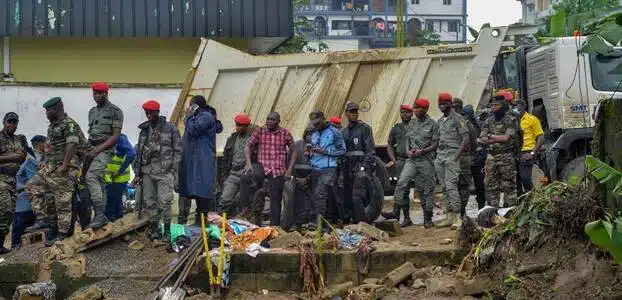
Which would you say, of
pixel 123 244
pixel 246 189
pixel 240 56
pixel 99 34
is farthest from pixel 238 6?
pixel 123 244

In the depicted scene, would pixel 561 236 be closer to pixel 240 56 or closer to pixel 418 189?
pixel 418 189

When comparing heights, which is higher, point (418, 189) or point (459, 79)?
point (459, 79)

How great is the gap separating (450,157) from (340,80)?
3.97m

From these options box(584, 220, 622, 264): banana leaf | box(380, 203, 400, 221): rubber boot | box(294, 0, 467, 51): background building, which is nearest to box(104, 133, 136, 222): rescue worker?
box(380, 203, 400, 221): rubber boot

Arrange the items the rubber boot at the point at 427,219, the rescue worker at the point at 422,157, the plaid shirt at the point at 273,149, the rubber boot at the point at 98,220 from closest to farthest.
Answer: the rubber boot at the point at 98,220 < the rubber boot at the point at 427,219 < the rescue worker at the point at 422,157 < the plaid shirt at the point at 273,149

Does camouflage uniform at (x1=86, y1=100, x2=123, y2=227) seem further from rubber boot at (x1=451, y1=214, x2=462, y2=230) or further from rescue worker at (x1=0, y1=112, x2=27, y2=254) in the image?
rubber boot at (x1=451, y1=214, x2=462, y2=230)

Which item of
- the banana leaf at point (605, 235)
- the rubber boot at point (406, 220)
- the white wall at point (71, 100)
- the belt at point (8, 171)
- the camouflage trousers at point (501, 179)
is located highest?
the white wall at point (71, 100)

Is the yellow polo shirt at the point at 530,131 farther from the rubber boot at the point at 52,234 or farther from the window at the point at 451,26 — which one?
the window at the point at 451,26

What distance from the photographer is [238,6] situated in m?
20.3

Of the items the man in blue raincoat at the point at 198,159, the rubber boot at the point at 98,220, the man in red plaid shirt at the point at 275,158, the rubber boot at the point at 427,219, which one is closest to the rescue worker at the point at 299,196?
the man in red plaid shirt at the point at 275,158

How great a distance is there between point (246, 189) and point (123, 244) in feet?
6.74

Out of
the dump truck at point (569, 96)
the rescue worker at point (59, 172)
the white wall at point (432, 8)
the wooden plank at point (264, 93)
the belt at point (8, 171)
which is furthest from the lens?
the white wall at point (432, 8)

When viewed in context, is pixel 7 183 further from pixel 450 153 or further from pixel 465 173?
pixel 465 173

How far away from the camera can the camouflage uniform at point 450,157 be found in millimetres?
11516
